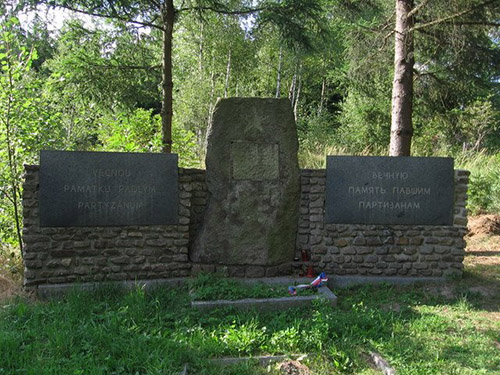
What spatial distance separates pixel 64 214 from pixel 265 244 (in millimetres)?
2585

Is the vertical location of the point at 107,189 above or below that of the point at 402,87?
below

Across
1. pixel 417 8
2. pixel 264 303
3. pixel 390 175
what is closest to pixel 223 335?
pixel 264 303

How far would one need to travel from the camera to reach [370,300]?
17.3ft

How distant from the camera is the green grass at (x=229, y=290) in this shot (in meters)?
4.89

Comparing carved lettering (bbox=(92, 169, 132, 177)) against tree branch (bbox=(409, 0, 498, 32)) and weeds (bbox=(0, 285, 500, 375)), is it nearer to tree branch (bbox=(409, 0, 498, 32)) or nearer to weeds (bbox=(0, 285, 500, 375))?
weeds (bbox=(0, 285, 500, 375))

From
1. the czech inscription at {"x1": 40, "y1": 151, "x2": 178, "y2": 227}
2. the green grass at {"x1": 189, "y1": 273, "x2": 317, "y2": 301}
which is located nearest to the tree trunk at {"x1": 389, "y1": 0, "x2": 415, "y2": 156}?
the green grass at {"x1": 189, "y1": 273, "x2": 317, "y2": 301}

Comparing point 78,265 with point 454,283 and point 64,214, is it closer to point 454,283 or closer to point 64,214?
point 64,214

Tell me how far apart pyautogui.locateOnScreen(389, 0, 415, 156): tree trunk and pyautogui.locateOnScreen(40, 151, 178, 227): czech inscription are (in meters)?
4.27

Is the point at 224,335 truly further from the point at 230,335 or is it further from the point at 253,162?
the point at 253,162

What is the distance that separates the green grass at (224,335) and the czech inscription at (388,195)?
1.20 meters

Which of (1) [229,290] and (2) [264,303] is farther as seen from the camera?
(1) [229,290]

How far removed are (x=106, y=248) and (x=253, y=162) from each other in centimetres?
221

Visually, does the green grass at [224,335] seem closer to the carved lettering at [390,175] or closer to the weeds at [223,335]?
the weeds at [223,335]

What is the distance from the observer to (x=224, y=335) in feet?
13.4
